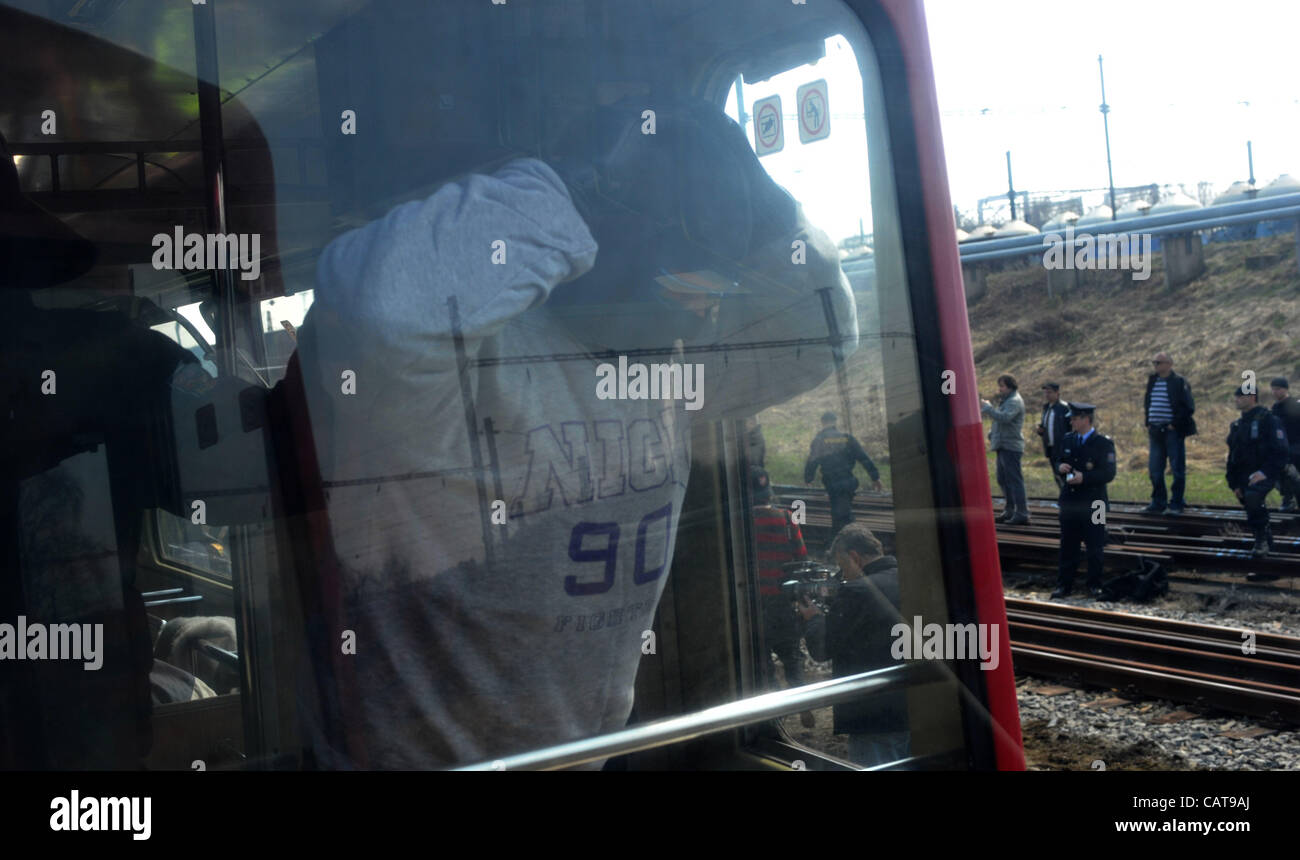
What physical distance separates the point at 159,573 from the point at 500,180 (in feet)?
2.42

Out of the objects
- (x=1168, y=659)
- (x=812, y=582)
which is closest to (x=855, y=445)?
(x=812, y=582)

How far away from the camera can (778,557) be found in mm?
1920

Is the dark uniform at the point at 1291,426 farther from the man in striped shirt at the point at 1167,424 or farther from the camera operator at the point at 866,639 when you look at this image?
the camera operator at the point at 866,639

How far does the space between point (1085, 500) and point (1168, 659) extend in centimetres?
259

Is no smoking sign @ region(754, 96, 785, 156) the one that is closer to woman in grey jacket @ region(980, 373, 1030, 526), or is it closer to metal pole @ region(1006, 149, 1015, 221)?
woman in grey jacket @ region(980, 373, 1030, 526)

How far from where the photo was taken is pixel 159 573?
1525mm

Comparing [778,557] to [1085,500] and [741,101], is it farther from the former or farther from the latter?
[1085,500]

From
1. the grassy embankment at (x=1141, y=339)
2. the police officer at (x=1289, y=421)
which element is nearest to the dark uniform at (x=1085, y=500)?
the police officer at (x=1289, y=421)

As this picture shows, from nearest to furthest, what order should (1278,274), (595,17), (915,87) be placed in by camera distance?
1. (595,17)
2. (915,87)
3. (1278,274)

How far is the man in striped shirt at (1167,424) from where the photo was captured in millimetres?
13180

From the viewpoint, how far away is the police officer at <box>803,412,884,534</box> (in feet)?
5.77
